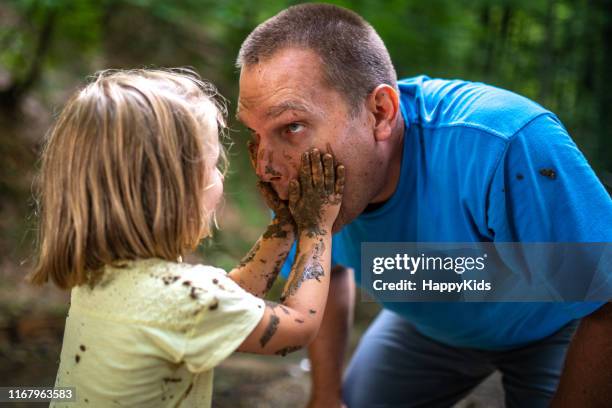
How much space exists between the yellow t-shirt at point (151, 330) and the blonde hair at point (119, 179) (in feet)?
0.23

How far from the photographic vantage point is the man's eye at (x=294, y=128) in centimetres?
220

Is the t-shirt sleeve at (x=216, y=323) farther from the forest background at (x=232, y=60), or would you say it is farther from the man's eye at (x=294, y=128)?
the forest background at (x=232, y=60)

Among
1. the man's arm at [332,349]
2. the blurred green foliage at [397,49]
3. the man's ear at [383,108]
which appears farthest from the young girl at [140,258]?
the blurred green foliage at [397,49]

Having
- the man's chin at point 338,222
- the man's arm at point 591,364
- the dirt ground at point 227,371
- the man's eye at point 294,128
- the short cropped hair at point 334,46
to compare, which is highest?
the short cropped hair at point 334,46

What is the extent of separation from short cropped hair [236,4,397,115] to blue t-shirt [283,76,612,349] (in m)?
0.24

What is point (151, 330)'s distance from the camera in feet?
5.12

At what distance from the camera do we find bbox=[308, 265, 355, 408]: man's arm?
9.59 ft

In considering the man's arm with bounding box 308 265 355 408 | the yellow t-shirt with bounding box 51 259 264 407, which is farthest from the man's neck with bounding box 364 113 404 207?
the yellow t-shirt with bounding box 51 259 264 407

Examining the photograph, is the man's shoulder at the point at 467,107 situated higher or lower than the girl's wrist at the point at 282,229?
higher

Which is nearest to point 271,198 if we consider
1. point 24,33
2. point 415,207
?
point 415,207

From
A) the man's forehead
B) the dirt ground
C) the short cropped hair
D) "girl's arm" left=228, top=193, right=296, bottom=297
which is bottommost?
the dirt ground

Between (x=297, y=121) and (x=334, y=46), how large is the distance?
0.32m

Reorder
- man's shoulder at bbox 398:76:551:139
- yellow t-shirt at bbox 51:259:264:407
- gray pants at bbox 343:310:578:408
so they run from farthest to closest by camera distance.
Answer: gray pants at bbox 343:310:578:408, man's shoulder at bbox 398:76:551:139, yellow t-shirt at bbox 51:259:264:407

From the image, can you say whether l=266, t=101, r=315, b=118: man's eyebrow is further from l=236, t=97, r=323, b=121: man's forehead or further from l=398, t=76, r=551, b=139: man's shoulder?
l=398, t=76, r=551, b=139: man's shoulder
